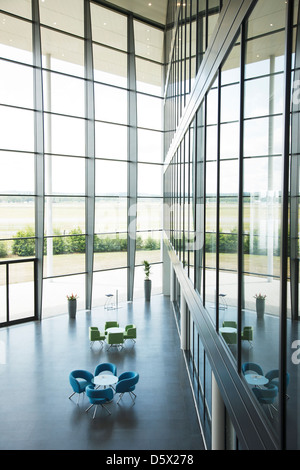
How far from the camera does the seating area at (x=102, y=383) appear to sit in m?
10.0

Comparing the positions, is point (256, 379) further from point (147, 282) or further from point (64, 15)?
point (64, 15)

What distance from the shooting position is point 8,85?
1598 centimetres

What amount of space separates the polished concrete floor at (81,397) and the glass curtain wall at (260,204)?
494cm

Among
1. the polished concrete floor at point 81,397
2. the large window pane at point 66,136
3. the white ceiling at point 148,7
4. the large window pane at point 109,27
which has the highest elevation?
the white ceiling at point 148,7

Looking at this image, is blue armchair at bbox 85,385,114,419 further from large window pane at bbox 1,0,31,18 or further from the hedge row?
large window pane at bbox 1,0,31,18

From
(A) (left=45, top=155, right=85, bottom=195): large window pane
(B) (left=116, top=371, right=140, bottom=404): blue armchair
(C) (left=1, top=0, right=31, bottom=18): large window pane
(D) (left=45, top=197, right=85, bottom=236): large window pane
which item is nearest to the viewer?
(B) (left=116, top=371, right=140, bottom=404): blue armchair

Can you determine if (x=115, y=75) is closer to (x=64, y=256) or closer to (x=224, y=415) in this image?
(x=64, y=256)

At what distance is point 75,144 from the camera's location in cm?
1805

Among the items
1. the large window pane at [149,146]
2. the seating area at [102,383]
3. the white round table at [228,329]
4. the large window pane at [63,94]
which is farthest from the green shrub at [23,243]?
the white round table at [228,329]

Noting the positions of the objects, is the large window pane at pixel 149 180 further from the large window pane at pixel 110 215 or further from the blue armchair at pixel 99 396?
the blue armchair at pixel 99 396

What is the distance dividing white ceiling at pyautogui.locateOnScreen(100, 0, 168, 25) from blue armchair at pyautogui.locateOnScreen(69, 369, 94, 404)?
53.4 ft

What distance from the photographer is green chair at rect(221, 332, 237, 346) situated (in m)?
4.29

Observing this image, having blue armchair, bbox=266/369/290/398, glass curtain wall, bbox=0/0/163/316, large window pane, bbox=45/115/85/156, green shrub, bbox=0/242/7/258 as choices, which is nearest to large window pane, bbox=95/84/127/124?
glass curtain wall, bbox=0/0/163/316

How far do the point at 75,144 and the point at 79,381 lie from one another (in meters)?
10.9
